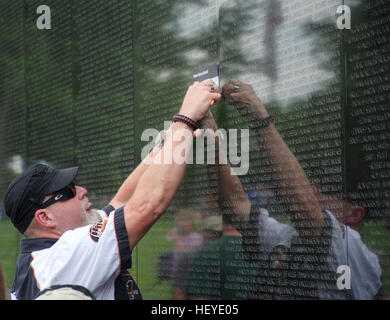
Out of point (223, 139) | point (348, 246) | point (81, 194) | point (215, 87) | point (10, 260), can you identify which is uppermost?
point (215, 87)

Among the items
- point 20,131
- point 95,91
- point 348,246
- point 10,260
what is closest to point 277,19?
point 348,246

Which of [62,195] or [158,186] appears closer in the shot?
[158,186]

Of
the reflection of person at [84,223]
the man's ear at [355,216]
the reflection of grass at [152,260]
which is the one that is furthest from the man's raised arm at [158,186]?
the reflection of grass at [152,260]

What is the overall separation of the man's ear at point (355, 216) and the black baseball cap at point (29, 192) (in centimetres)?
147

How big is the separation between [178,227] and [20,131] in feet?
10.2

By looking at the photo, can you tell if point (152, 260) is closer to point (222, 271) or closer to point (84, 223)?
point (222, 271)

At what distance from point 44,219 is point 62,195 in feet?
0.51

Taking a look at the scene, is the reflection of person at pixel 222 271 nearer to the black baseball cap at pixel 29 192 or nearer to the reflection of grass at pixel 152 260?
the reflection of grass at pixel 152 260

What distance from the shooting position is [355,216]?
2828mm

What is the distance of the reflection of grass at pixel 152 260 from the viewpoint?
4129mm

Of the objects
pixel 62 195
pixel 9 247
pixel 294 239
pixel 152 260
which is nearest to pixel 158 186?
pixel 62 195

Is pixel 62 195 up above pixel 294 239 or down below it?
above

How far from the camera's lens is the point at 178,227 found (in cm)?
402

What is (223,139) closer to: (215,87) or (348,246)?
(215,87)
